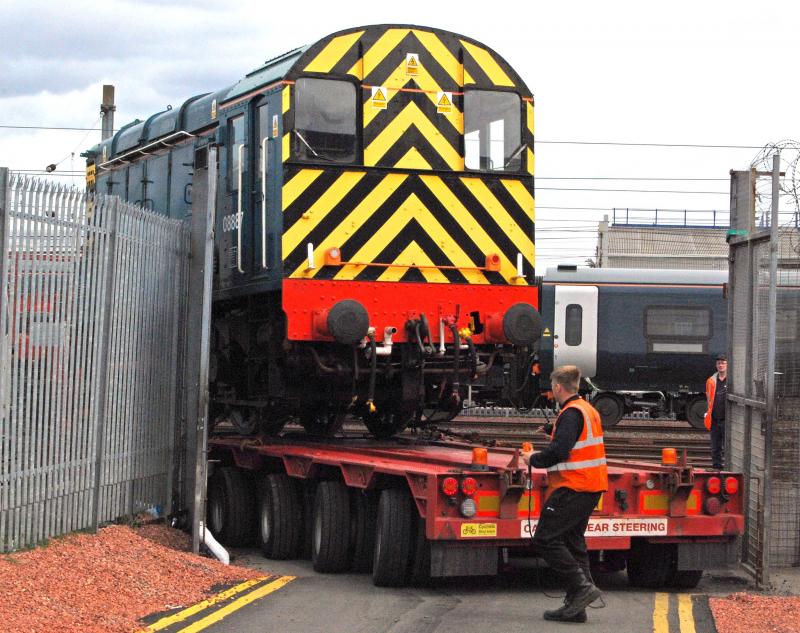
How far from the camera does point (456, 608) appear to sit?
9.21 metres

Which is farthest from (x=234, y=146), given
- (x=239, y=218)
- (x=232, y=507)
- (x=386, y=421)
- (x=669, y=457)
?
(x=669, y=457)

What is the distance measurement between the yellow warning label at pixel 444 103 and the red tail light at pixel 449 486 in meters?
4.07

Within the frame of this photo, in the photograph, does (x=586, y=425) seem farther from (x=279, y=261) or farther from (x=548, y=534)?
(x=279, y=261)

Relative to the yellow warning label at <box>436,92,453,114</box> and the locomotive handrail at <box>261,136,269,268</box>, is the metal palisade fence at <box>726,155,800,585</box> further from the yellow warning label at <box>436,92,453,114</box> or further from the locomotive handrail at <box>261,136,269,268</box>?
the locomotive handrail at <box>261,136,269,268</box>

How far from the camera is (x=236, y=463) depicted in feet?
42.6

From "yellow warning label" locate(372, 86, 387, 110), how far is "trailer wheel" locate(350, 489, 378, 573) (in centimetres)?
349

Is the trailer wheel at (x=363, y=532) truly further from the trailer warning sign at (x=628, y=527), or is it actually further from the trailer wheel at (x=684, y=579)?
the trailer wheel at (x=684, y=579)

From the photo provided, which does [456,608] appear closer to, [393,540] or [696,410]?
[393,540]

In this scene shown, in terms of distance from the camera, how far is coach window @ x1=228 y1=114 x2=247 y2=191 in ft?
41.7

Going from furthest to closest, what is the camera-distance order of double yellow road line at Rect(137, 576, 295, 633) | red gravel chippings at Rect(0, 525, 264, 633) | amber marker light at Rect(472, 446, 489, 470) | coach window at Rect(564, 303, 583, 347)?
1. coach window at Rect(564, 303, 583, 347)
2. amber marker light at Rect(472, 446, 489, 470)
3. double yellow road line at Rect(137, 576, 295, 633)
4. red gravel chippings at Rect(0, 525, 264, 633)

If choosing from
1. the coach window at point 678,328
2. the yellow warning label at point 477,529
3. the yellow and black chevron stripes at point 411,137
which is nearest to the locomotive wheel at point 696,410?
the coach window at point 678,328

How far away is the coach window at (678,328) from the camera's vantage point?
86.4 feet

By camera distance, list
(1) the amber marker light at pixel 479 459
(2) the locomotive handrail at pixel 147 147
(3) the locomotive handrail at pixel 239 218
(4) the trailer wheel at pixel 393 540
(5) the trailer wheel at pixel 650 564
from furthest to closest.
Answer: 1. (2) the locomotive handrail at pixel 147 147
2. (3) the locomotive handrail at pixel 239 218
3. (5) the trailer wheel at pixel 650 564
4. (4) the trailer wheel at pixel 393 540
5. (1) the amber marker light at pixel 479 459

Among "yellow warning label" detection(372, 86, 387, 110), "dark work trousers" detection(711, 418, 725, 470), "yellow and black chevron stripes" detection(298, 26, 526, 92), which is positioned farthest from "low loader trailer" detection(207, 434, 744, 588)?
"dark work trousers" detection(711, 418, 725, 470)
